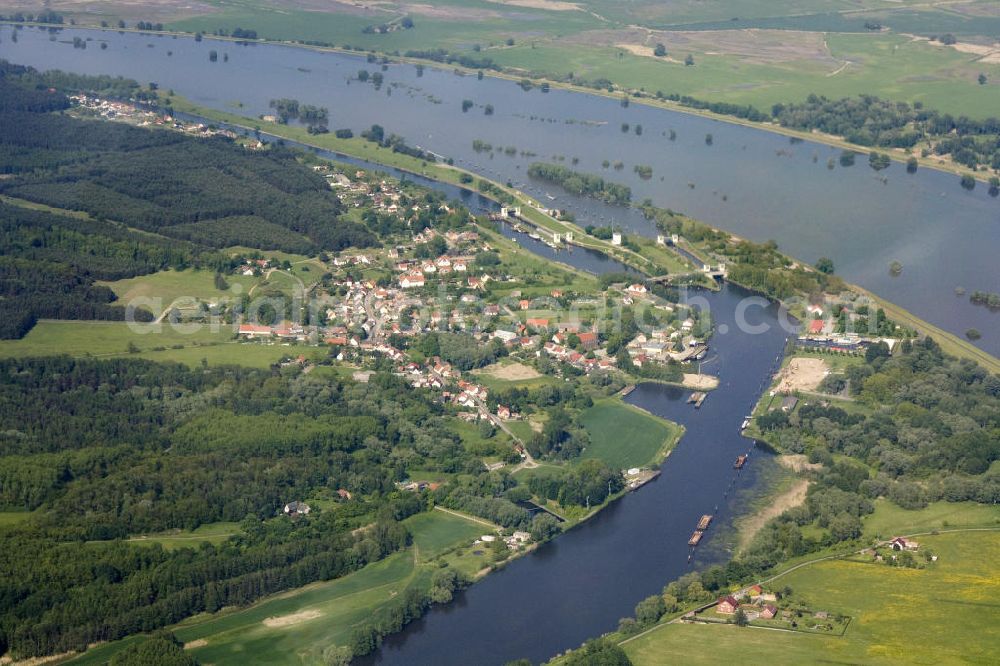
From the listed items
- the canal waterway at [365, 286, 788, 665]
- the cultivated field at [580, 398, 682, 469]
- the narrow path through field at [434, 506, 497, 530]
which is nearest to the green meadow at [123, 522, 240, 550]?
the narrow path through field at [434, 506, 497, 530]

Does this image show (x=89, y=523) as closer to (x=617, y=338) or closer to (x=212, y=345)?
(x=212, y=345)

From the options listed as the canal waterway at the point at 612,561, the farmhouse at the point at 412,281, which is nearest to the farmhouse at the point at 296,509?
the canal waterway at the point at 612,561

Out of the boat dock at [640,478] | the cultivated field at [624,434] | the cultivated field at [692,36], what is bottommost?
the boat dock at [640,478]

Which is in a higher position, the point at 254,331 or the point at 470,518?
the point at 254,331

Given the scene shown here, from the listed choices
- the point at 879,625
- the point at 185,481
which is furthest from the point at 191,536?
the point at 879,625

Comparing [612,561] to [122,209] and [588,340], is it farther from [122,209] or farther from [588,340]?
[122,209]

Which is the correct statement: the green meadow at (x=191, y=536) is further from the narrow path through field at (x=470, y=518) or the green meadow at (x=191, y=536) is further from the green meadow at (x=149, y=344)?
the green meadow at (x=149, y=344)
